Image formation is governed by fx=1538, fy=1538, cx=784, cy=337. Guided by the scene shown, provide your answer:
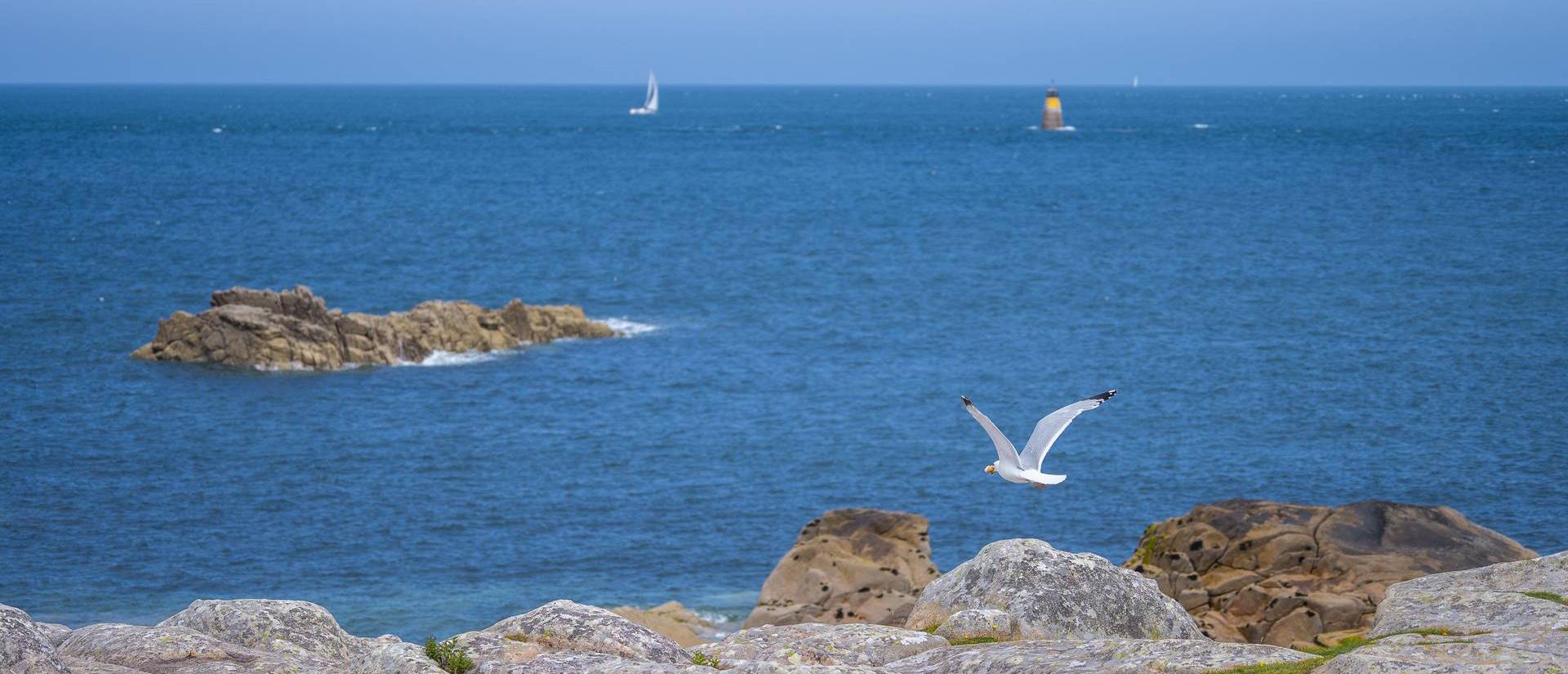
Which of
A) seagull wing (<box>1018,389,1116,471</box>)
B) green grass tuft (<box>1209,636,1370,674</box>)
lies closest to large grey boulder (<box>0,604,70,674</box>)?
seagull wing (<box>1018,389,1116,471</box>)

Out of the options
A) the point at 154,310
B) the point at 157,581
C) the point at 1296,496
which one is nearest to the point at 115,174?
the point at 154,310

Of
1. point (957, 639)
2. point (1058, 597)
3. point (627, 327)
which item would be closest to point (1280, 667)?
point (957, 639)

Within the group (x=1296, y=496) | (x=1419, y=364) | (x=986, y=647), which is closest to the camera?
(x=986, y=647)

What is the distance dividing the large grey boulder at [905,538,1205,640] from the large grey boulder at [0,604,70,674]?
969 centimetres

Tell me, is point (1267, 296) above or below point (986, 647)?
below

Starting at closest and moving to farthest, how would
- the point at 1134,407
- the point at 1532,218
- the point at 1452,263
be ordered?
the point at 1134,407 → the point at 1452,263 → the point at 1532,218

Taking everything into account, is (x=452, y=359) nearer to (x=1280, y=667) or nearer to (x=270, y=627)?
(x=270, y=627)

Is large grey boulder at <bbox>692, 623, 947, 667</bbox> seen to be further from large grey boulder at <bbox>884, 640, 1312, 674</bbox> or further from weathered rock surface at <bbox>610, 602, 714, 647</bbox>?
weathered rock surface at <bbox>610, 602, 714, 647</bbox>

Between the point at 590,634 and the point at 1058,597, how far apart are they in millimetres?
5788

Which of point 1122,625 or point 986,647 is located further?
point 1122,625

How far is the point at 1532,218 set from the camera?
123m

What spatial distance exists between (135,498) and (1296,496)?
122ft

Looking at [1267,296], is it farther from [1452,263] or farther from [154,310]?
[154,310]

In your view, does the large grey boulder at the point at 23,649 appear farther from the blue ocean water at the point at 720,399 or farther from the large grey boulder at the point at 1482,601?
the blue ocean water at the point at 720,399
